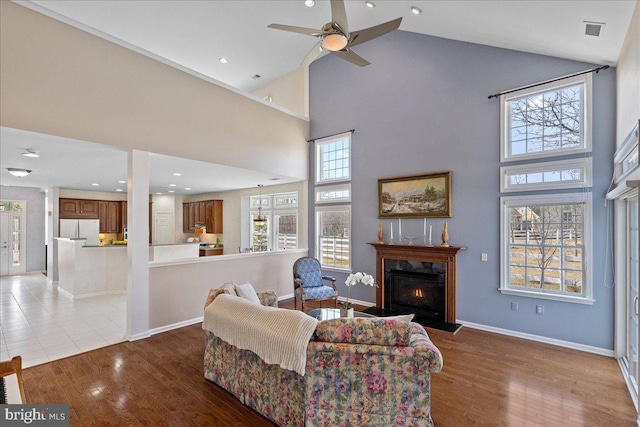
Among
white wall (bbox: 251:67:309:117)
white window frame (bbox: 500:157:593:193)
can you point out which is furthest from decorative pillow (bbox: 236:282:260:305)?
white wall (bbox: 251:67:309:117)

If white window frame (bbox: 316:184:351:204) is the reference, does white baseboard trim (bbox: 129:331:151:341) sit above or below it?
below

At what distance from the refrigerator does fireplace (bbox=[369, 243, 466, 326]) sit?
8.69 m

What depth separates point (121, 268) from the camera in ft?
23.7

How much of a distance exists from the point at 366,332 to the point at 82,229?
1025 cm

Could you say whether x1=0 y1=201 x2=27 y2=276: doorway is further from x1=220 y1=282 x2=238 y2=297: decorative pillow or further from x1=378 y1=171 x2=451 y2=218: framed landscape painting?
x1=378 y1=171 x2=451 y2=218: framed landscape painting

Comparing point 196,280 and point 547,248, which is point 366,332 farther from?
point 196,280

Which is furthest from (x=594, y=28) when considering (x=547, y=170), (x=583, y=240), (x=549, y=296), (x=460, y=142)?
(x=549, y=296)

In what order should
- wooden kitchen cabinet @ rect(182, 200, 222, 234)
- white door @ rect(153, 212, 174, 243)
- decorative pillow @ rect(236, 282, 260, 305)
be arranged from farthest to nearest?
white door @ rect(153, 212, 174, 243), wooden kitchen cabinet @ rect(182, 200, 222, 234), decorative pillow @ rect(236, 282, 260, 305)

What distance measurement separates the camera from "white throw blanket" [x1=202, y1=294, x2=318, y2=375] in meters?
2.29

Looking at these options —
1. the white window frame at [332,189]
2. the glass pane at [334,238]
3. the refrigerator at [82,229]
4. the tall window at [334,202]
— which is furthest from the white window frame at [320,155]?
the refrigerator at [82,229]

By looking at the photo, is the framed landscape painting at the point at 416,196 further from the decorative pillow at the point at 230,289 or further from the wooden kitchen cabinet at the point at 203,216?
the wooden kitchen cabinet at the point at 203,216

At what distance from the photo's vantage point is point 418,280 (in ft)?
17.8

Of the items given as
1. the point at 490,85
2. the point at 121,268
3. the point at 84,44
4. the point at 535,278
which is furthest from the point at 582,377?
the point at 121,268

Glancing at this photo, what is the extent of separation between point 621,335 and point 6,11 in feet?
25.5
